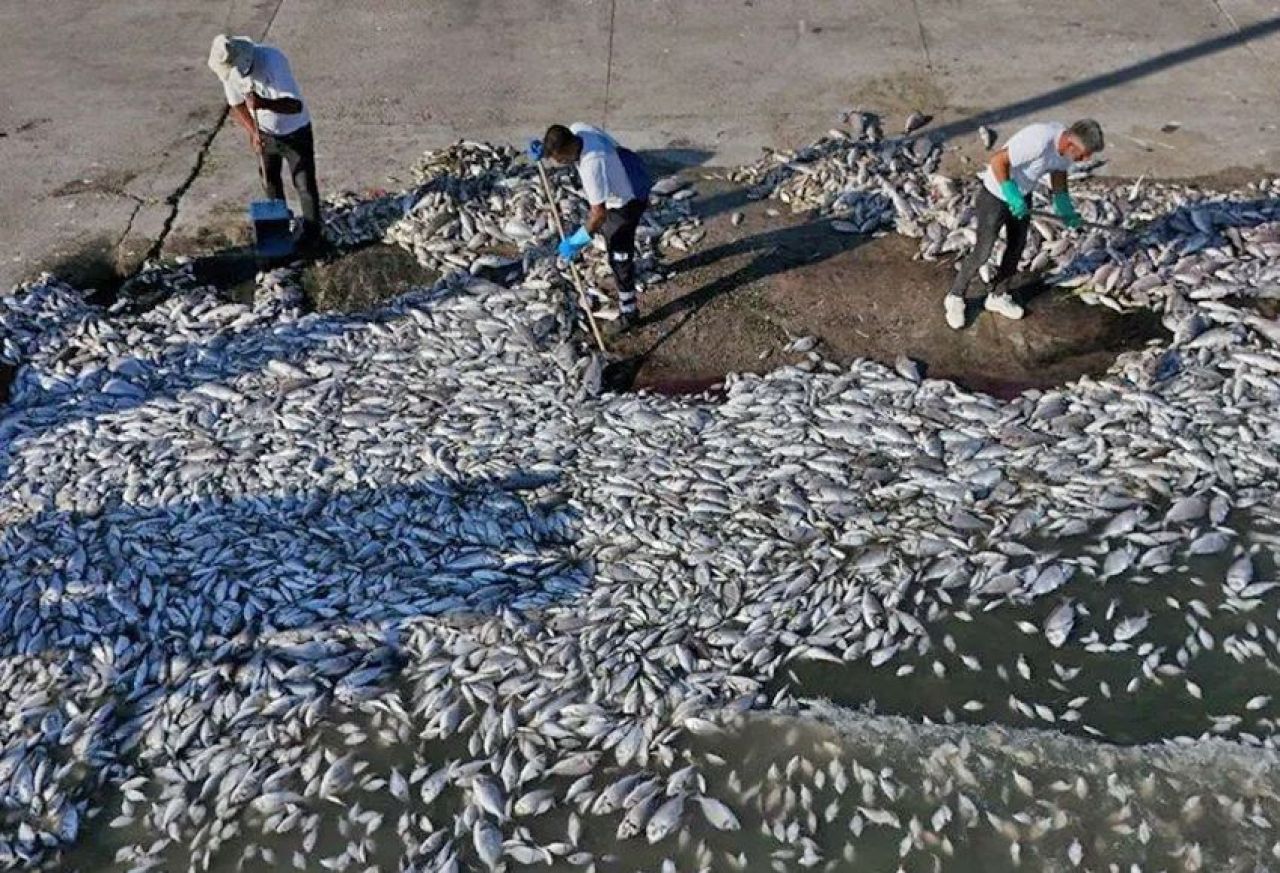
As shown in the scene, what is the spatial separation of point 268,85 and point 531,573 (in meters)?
4.25

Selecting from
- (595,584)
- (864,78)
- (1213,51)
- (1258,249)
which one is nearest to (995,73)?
(864,78)

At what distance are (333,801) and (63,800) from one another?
1343 millimetres

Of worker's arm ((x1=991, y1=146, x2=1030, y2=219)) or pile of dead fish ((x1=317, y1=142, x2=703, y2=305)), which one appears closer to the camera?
worker's arm ((x1=991, y1=146, x2=1030, y2=219))

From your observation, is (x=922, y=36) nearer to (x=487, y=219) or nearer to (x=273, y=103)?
(x=487, y=219)

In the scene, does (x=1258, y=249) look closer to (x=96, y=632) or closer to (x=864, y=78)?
(x=864, y=78)

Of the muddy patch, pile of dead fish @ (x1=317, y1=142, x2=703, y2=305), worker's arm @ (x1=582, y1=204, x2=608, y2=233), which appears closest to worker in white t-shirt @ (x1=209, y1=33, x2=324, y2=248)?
the muddy patch

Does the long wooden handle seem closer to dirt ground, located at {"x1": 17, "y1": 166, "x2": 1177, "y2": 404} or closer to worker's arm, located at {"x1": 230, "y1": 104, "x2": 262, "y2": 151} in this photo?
dirt ground, located at {"x1": 17, "y1": 166, "x2": 1177, "y2": 404}

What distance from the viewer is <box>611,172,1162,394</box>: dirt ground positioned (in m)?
8.70

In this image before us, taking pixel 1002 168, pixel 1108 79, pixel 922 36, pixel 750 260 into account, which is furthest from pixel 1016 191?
pixel 922 36

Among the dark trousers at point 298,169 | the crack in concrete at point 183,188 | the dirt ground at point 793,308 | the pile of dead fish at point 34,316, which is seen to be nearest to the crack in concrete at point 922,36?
the dirt ground at point 793,308

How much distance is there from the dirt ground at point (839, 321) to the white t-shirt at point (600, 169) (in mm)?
1174

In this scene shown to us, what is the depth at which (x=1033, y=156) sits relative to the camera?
8.18 meters

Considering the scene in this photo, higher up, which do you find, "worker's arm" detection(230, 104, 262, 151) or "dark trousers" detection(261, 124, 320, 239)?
"worker's arm" detection(230, 104, 262, 151)

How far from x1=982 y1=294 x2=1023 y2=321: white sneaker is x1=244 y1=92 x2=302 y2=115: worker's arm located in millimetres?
5255
